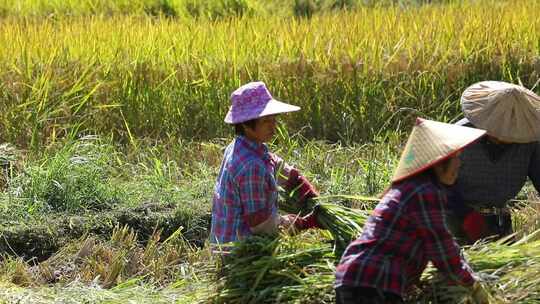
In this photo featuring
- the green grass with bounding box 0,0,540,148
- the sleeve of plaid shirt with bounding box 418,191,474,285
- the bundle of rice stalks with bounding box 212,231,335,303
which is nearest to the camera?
the sleeve of plaid shirt with bounding box 418,191,474,285

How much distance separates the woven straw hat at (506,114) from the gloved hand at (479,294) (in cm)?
99

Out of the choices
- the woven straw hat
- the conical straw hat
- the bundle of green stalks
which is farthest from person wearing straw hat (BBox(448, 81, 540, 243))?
the conical straw hat

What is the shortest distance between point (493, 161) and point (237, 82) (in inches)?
103

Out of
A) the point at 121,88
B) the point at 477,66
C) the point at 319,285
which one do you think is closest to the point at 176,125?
the point at 121,88

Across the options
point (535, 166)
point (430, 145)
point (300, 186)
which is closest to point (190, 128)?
point (300, 186)

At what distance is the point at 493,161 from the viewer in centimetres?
398

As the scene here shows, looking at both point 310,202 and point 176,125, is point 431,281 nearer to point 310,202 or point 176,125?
point 310,202

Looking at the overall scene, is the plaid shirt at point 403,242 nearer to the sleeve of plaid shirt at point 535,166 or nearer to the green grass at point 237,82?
the sleeve of plaid shirt at point 535,166

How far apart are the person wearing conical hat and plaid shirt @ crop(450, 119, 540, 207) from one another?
3.49 ft

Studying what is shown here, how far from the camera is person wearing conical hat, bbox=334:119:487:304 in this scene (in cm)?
288

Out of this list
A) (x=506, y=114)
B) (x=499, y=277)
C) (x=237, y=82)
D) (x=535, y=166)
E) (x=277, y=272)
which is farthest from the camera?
(x=237, y=82)

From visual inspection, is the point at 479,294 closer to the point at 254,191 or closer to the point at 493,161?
the point at 254,191

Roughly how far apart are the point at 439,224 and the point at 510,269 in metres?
0.48

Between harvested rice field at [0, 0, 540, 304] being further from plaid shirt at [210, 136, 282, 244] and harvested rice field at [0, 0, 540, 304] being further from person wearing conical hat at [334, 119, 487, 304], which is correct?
person wearing conical hat at [334, 119, 487, 304]
